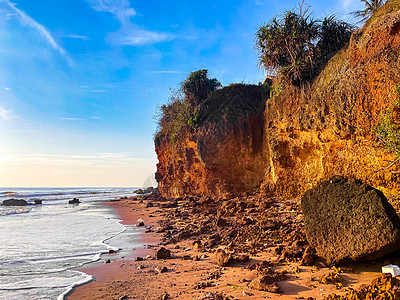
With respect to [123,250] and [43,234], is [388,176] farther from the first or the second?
[43,234]

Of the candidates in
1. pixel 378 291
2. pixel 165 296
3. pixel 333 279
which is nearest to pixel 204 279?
pixel 165 296

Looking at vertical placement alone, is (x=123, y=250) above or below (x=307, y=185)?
below

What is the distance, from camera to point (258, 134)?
16.8 meters

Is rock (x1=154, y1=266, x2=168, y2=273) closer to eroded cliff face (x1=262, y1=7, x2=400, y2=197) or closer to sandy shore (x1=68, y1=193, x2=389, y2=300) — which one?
sandy shore (x1=68, y1=193, x2=389, y2=300)

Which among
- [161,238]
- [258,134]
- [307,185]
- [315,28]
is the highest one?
[315,28]

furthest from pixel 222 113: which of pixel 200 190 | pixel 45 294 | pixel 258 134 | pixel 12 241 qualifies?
pixel 45 294

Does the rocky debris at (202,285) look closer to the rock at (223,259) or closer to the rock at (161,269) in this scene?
the rock at (223,259)

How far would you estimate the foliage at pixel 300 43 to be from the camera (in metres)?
10.7

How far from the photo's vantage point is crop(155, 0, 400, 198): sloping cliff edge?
722cm

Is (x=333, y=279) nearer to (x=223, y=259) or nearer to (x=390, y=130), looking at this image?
(x=223, y=259)

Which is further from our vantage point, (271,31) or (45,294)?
(271,31)

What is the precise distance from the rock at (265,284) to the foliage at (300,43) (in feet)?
28.2

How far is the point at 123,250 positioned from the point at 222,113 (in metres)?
12.1

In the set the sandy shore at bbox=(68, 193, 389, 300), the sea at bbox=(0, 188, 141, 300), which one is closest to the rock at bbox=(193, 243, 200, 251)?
the sandy shore at bbox=(68, 193, 389, 300)
